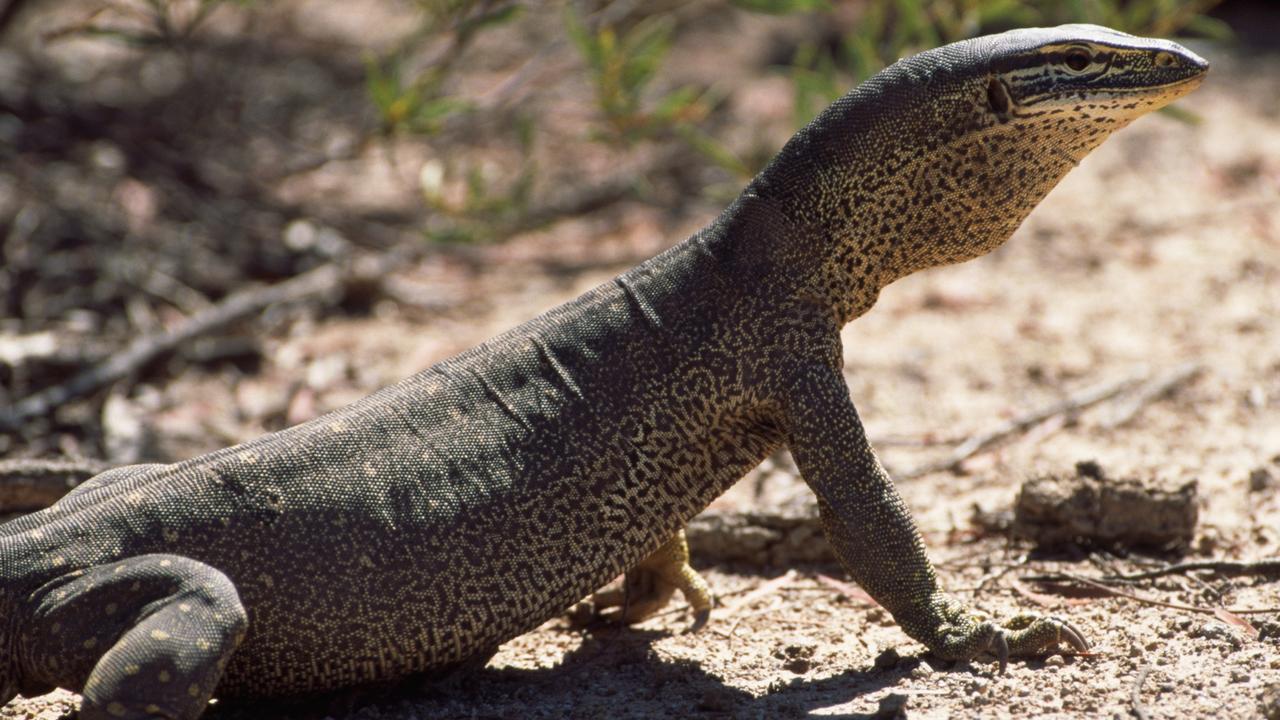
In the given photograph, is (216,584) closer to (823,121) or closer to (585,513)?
(585,513)

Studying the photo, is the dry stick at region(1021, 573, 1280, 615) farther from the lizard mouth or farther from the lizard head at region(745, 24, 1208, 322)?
the lizard mouth

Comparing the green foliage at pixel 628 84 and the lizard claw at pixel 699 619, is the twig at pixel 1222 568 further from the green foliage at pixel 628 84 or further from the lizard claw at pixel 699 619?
the green foliage at pixel 628 84

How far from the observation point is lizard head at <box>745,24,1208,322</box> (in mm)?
4887

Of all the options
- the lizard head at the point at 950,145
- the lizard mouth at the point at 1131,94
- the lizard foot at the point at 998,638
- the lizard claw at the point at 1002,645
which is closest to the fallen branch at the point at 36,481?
the lizard head at the point at 950,145

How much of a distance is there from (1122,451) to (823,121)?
305cm

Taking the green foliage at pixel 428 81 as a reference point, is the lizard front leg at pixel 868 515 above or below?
below

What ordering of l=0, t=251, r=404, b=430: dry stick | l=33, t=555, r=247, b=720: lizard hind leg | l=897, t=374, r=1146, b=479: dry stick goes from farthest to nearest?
1. l=0, t=251, r=404, b=430: dry stick
2. l=897, t=374, r=1146, b=479: dry stick
3. l=33, t=555, r=247, b=720: lizard hind leg

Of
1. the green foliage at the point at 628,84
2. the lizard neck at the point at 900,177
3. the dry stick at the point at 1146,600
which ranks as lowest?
the dry stick at the point at 1146,600

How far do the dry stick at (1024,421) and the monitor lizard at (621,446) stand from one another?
2.01 m

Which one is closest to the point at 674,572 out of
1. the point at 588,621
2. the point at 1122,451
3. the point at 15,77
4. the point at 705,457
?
the point at 588,621

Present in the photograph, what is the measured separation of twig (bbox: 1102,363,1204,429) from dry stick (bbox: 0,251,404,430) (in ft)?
18.5

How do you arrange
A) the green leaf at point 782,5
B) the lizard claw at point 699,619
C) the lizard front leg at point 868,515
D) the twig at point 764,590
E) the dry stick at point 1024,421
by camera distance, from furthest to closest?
1. the green leaf at point 782,5
2. the dry stick at point 1024,421
3. the twig at point 764,590
4. the lizard claw at point 699,619
5. the lizard front leg at point 868,515

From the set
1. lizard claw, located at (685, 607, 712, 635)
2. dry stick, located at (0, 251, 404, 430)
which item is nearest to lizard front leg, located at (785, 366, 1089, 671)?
lizard claw, located at (685, 607, 712, 635)

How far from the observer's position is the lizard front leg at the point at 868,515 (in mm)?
5016
